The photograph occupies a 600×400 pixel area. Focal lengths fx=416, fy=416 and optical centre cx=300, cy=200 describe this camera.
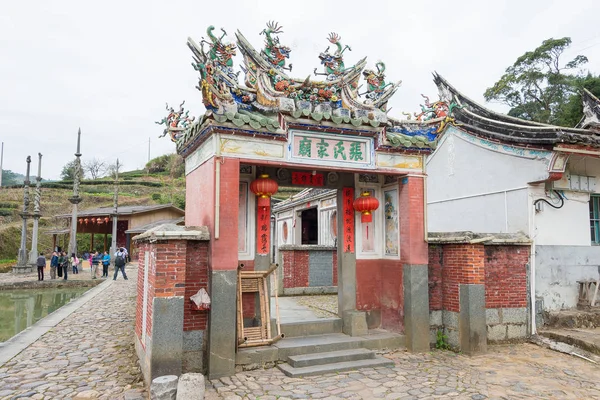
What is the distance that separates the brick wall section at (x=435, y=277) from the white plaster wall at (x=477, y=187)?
2.52 m

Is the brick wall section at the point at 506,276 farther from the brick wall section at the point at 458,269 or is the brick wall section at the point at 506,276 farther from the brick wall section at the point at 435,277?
the brick wall section at the point at 435,277

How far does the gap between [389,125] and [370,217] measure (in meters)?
1.85

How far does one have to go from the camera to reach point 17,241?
32.8 metres

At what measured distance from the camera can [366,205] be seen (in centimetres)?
810

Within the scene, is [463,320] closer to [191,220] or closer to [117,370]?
[191,220]

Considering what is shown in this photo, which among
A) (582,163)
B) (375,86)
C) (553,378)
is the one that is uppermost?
(375,86)

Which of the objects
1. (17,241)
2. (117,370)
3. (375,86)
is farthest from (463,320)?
(17,241)

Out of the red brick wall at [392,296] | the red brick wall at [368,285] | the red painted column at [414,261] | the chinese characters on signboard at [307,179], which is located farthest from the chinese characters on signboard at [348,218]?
the red painted column at [414,261]

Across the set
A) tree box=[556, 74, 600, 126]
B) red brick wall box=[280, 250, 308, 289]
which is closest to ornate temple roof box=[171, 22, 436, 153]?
red brick wall box=[280, 250, 308, 289]

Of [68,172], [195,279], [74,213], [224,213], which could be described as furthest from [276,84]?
[68,172]

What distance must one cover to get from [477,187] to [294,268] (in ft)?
20.6

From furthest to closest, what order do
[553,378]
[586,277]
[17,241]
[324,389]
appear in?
[17,241], [586,277], [553,378], [324,389]

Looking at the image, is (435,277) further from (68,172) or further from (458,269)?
(68,172)

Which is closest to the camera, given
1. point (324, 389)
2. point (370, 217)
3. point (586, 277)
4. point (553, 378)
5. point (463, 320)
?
point (324, 389)
